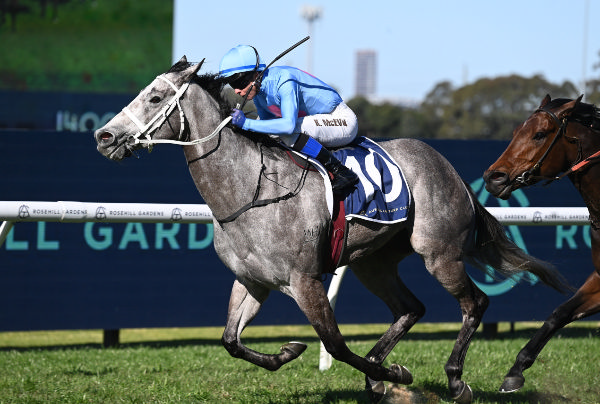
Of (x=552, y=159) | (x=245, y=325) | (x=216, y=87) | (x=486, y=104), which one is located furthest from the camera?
(x=486, y=104)

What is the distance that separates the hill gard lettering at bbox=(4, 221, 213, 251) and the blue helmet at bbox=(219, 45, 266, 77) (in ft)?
9.33

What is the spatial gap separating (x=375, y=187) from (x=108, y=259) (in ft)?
10.5

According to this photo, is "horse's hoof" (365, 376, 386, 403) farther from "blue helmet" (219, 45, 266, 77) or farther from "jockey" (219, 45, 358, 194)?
"blue helmet" (219, 45, 266, 77)

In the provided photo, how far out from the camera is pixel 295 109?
4336mm

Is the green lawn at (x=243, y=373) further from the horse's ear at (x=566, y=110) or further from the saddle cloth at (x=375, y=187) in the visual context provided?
the horse's ear at (x=566, y=110)

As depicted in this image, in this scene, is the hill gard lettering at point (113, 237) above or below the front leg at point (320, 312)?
below

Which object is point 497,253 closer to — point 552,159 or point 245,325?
point 552,159

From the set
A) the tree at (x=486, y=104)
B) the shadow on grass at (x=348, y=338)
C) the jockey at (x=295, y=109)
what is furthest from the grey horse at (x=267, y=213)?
the tree at (x=486, y=104)

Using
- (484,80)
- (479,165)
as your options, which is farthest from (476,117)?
(479,165)

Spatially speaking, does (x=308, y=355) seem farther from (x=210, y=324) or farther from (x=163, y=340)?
(x=163, y=340)

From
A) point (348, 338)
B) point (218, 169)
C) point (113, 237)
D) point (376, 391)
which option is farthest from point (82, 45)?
point (376, 391)

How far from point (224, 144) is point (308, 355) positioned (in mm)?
2889

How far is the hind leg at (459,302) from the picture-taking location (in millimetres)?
4796

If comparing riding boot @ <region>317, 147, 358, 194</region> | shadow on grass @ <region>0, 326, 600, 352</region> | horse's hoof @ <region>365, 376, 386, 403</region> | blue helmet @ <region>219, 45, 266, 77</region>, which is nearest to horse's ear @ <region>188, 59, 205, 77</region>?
blue helmet @ <region>219, 45, 266, 77</region>
